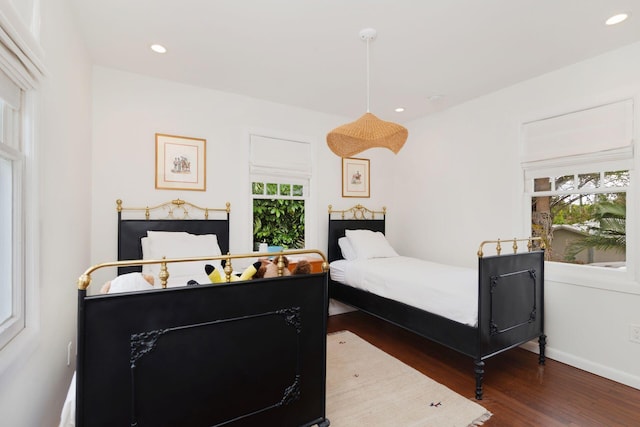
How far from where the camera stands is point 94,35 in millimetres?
2375

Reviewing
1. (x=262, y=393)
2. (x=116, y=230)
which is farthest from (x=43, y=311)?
(x=116, y=230)

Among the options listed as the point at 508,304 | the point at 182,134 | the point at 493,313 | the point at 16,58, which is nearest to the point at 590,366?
the point at 508,304

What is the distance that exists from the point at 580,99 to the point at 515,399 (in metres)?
2.50

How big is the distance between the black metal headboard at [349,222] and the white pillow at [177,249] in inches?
62.0

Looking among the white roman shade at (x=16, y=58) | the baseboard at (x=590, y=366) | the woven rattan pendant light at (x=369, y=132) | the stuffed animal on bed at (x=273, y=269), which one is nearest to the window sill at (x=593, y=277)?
the baseboard at (x=590, y=366)

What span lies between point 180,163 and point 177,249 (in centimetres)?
95

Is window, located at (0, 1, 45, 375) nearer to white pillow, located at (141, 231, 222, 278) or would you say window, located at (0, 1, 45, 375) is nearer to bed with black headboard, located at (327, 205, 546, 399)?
white pillow, located at (141, 231, 222, 278)

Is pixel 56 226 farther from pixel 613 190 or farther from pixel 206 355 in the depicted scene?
pixel 613 190

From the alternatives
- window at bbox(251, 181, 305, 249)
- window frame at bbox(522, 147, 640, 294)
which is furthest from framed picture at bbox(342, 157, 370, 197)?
window frame at bbox(522, 147, 640, 294)

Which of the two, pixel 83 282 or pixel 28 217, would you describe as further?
pixel 28 217

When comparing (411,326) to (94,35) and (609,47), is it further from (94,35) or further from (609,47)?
(94,35)

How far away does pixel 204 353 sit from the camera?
4.31 feet

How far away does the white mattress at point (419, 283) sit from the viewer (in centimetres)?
231

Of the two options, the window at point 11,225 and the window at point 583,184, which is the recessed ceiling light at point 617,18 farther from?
the window at point 11,225
